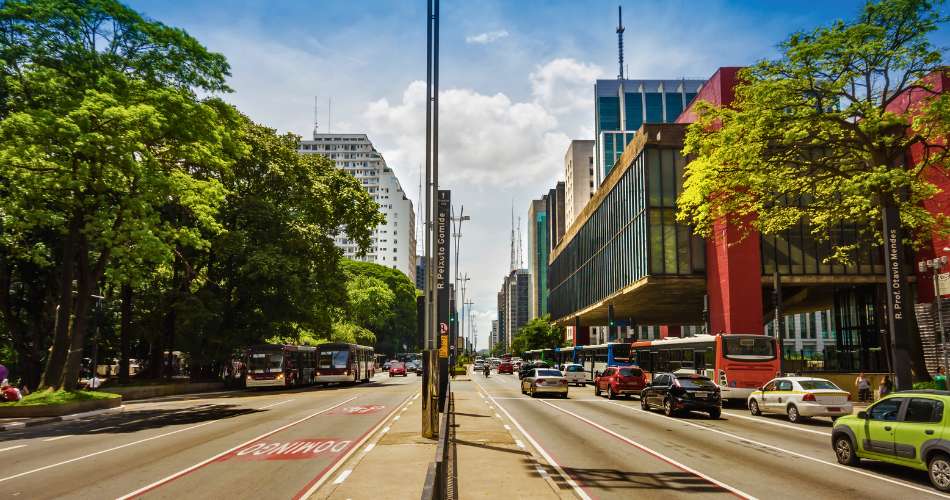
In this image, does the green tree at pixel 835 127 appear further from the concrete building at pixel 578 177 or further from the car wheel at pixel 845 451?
the concrete building at pixel 578 177

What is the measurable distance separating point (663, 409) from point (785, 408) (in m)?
4.24

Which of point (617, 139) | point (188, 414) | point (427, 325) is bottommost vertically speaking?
point (188, 414)

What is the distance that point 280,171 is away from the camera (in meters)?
41.8

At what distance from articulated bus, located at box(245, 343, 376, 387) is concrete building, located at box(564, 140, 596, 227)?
110 meters

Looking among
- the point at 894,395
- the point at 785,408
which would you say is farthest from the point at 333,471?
the point at 785,408

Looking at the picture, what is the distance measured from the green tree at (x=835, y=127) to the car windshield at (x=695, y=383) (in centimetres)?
743

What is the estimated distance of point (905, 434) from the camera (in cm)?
1101

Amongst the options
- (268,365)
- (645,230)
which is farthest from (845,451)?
(268,365)

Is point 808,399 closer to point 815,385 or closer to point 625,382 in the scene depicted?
point 815,385

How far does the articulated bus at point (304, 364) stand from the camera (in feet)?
137

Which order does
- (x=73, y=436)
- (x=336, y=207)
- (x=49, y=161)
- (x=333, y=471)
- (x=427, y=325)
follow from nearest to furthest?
(x=333, y=471)
(x=427, y=325)
(x=73, y=436)
(x=49, y=161)
(x=336, y=207)

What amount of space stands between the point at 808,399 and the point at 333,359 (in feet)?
112

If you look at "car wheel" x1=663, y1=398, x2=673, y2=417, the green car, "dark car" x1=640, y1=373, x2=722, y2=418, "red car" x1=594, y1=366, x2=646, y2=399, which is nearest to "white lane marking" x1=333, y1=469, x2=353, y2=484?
the green car

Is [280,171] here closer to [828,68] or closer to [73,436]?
[73,436]
